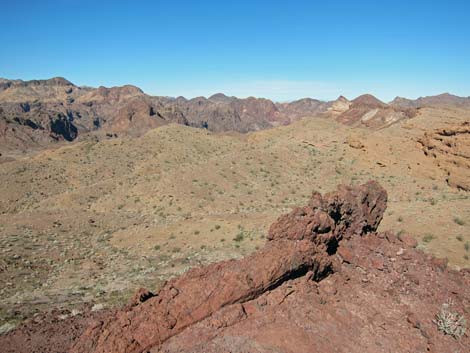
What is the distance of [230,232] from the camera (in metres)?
17.0

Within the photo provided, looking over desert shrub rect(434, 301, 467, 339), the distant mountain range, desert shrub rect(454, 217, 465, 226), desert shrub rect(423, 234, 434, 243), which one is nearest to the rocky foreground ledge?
desert shrub rect(434, 301, 467, 339)

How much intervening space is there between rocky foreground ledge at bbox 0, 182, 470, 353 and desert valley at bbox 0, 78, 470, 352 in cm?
3

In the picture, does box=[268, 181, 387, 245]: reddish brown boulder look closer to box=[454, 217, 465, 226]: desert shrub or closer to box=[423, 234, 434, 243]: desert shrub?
box=[423, 234, 434, 243]: desert shrub

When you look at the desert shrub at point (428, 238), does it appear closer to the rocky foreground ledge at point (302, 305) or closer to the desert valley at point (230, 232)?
the desert valley at point (230, 232)

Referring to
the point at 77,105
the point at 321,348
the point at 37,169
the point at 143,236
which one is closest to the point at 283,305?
the point at 321,348

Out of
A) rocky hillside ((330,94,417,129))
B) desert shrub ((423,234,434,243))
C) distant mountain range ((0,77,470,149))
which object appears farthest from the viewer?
distant mountain range ((0,77,470,149))

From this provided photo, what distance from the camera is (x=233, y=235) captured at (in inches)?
652

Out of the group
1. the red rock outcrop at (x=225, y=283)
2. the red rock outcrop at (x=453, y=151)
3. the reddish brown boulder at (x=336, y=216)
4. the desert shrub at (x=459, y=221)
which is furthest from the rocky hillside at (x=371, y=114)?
the red rock outcrop at (x=225, y=283)

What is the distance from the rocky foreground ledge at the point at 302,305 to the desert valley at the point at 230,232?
3 cm

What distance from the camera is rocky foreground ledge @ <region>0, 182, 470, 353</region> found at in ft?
18.3

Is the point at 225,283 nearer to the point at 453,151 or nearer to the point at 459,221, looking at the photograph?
the point at 459,221

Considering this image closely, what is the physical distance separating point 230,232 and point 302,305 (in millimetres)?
10766

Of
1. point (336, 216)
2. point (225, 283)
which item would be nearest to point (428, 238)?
point (336, 216)

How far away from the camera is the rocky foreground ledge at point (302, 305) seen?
A: 18.3 ft
